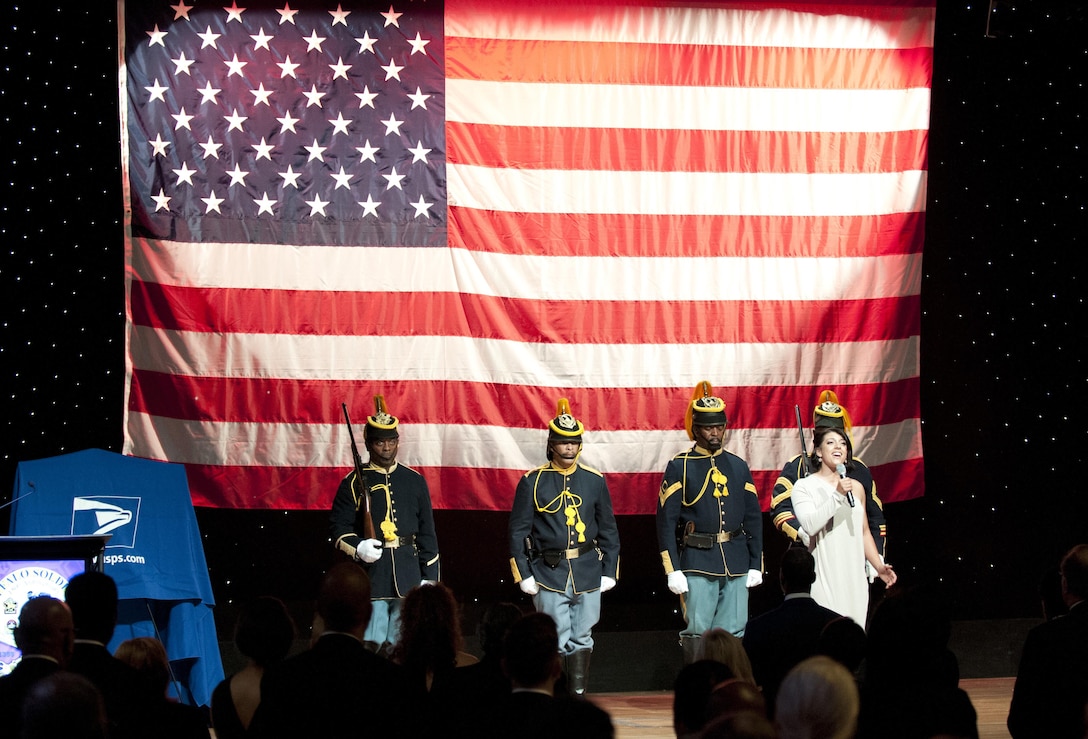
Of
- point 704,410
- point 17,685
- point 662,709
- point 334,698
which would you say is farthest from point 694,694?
point 662,709

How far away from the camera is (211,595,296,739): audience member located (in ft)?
9.87

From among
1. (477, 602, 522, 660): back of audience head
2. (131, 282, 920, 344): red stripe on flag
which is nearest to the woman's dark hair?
(131, 282, 920, 344): red stripe on flag

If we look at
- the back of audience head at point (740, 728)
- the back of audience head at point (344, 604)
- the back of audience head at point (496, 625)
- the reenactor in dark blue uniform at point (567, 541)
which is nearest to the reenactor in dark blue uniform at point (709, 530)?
the reenactor in dark blue uniform at point (567, 541)

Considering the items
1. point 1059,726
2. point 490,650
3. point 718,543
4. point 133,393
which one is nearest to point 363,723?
point 490,650

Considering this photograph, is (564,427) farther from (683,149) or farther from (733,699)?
(733,699)

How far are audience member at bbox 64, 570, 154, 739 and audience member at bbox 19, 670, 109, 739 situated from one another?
0.44 metres

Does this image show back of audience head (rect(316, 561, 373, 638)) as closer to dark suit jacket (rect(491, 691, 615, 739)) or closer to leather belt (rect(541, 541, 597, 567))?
dark suit jacket (rect(491, 691, 615, 739))

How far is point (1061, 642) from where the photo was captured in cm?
315

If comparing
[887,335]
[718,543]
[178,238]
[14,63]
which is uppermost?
[14,63]

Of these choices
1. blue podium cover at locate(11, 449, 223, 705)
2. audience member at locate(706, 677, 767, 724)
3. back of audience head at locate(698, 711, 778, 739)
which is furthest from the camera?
blue podium cover at locate(11, 449, 223, 705)

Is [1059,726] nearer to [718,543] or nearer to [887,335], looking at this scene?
[718,543]

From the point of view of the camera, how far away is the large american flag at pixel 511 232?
6.80 m

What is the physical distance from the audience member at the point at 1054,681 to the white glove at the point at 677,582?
310cm

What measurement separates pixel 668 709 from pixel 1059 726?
3623 mm
